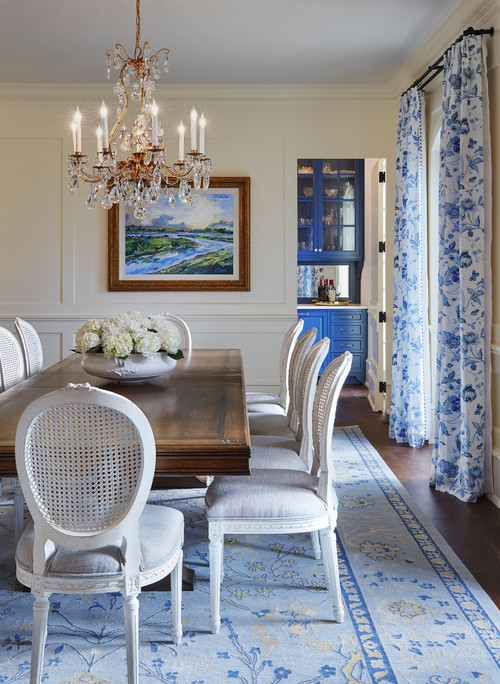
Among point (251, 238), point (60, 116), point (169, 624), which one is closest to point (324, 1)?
point (251, 238)

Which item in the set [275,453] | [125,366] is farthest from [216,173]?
[275,453]

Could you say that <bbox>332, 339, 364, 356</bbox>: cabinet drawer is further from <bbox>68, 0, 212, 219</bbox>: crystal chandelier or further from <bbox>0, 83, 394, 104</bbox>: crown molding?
<bbox>68, 0, 212, 219</bbox>: crystal chandelier

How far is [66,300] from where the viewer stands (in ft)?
19.5

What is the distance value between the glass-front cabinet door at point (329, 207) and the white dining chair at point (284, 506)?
5.72 metres

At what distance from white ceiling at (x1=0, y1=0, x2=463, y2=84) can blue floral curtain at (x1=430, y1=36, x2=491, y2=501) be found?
644 millimetres

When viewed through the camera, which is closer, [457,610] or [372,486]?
[457,610]

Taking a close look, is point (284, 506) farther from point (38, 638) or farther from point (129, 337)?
point (129, 337)

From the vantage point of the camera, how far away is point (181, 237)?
594 centimetres

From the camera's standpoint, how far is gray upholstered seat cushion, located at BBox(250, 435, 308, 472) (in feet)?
9.42

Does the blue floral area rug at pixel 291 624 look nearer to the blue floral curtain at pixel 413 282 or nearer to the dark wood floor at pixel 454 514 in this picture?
the dark wood floor at pixel 454 514

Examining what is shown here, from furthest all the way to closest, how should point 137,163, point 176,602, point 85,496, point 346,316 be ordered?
1. point 346,316
2. point 137,163
3. point 176,602
4. point 85,496

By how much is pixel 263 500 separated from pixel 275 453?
0.60m

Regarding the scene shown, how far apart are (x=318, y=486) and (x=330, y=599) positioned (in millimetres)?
462

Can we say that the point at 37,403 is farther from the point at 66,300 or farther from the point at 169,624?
the point at 66,300
